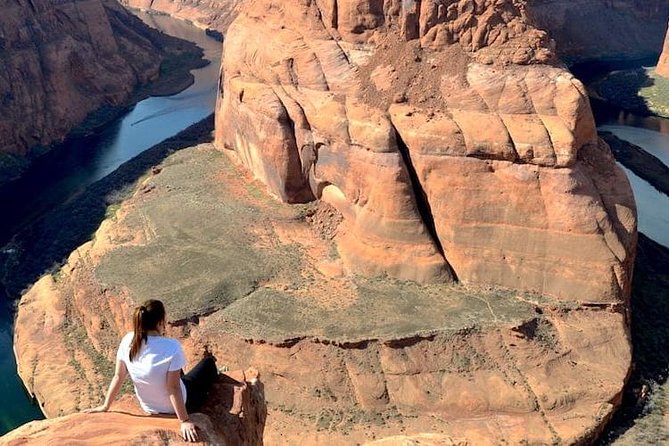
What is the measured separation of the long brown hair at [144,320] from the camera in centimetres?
824

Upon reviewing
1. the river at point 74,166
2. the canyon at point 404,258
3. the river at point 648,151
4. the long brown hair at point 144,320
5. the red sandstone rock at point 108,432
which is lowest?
the river at point 74,166

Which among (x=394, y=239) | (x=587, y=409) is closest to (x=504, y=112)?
(x=394, y=239)

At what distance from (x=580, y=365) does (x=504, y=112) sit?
28.7 ft

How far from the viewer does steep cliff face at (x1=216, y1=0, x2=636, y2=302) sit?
22.1m

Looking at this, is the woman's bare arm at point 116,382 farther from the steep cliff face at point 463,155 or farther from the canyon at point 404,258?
the steep cliff face at point 463,155

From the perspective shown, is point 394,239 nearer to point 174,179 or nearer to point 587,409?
point 587,409

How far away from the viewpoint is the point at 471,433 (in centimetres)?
2027

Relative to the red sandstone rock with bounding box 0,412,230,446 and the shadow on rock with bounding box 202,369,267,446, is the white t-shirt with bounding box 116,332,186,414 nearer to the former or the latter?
the red sandstone rock with bounding box 0,412,230,446

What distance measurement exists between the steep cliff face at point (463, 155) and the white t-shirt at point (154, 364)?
50.9 feet

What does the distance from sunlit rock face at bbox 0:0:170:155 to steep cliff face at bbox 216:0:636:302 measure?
32.6 meters

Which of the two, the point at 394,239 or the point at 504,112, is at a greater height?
the point at 504,112

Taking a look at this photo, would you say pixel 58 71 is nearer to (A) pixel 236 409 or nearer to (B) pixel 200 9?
(B) pixel 200 9

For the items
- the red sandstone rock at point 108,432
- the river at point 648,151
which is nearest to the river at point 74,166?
the red sandstone rock at point 108,432

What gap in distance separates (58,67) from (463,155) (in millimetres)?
45772
